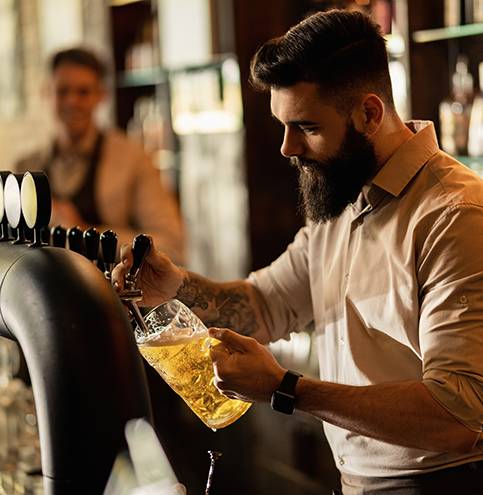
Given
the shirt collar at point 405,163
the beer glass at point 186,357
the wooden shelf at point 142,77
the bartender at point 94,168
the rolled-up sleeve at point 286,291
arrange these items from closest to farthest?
the beer glass at point 186,357
the shirt collar at point 405,163
the rolled-up sleeve at point 286,291
the bartender at point 94,168
the wooden shelf at point 142,77

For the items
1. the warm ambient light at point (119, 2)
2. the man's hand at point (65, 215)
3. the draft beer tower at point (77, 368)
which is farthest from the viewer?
the warm ambient light at point (119, 2)

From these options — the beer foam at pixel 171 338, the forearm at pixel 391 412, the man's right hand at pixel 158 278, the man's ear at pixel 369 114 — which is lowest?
the forearm at pixel 391 412

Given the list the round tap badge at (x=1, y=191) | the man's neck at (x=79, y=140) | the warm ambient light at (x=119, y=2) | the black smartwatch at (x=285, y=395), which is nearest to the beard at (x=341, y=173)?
the black smartwatch at (x=285, y=395)

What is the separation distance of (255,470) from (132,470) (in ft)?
11.9

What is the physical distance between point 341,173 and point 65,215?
2.37m

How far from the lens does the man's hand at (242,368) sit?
1.80 meters

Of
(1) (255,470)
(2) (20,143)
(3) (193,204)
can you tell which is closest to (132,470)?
(1) (255,470)

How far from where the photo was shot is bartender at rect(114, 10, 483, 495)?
6.14ft

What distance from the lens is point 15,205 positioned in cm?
184

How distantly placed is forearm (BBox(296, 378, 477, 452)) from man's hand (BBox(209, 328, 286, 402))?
0.07 meters

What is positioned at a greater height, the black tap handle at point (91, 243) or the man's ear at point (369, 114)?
the man's ear at point (369, 114)

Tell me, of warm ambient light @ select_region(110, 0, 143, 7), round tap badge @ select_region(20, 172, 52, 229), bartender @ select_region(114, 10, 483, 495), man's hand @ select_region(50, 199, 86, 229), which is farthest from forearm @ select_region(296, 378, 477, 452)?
warm ambient light @ select_region(110, 0, 143, 7)

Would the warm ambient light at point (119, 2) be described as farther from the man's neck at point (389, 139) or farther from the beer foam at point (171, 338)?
the beer foam at point (171, 338)

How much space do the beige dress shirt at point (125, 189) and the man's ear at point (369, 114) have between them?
90.8 inches
